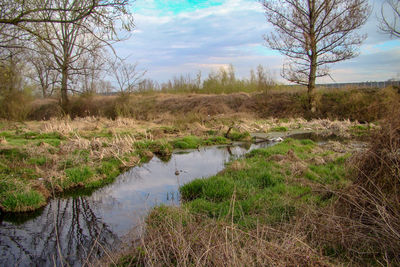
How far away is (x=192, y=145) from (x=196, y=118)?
6337mm

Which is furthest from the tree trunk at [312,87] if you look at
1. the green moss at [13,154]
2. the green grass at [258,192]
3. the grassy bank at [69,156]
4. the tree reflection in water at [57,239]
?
the tree reflection in water at [57,239]

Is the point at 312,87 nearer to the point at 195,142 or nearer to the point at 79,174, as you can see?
the point at 195,142

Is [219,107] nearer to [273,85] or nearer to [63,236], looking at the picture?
[273,85]

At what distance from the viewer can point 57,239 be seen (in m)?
4.52

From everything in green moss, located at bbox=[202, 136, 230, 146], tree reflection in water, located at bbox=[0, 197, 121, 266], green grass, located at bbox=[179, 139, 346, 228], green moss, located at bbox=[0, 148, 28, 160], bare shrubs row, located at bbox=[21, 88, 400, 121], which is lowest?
tree reflection in water, located at bbox=[0, 197, 121, 266]

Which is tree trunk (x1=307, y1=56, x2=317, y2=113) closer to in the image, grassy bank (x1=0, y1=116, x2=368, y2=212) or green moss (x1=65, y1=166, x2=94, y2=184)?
grassy bank (x1=0, y1=116, x2=368, y2=212)

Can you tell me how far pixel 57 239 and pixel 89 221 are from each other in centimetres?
156

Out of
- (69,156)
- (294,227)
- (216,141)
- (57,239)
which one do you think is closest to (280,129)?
(216,141)

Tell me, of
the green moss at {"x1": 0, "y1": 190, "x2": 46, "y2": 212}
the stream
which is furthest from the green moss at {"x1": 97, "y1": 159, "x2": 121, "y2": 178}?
the green moss at {"x1": 0, "y1": 190, "x2": 46, "y2": 212}

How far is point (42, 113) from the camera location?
27.8 metres

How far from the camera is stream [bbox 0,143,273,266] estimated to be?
474 centimetres

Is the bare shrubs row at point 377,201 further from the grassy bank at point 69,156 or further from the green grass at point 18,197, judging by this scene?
the green grass at point 18,197

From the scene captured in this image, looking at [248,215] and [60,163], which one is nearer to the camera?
[248,215]

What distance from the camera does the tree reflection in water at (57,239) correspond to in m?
4.66
